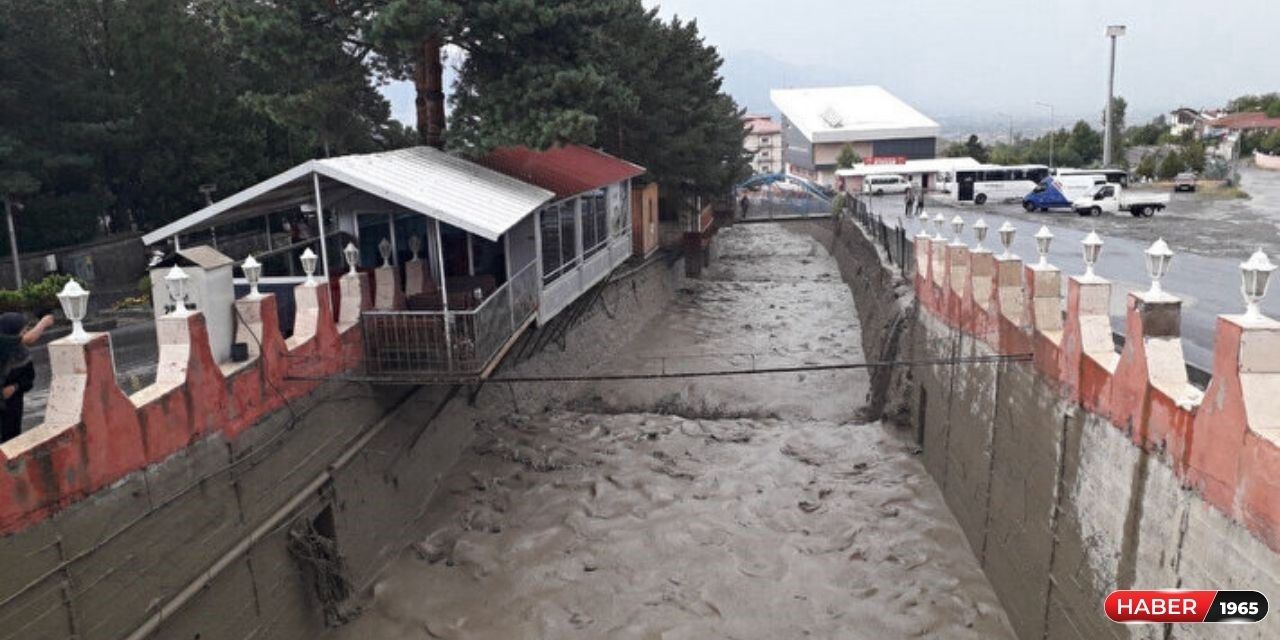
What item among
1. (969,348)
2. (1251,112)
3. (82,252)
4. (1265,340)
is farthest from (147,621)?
(1251,112)

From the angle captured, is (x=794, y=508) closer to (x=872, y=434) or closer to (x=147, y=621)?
(x=872, y=434)

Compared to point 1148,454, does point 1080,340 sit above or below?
above

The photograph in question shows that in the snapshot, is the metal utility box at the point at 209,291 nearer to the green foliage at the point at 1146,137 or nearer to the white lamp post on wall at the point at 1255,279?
the white lamp post on wall at the point at 1255,279

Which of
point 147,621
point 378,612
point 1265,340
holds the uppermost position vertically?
point 1265,340

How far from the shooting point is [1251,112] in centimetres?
8769

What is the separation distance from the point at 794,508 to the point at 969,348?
3.58 metres

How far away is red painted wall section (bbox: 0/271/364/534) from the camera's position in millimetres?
6488

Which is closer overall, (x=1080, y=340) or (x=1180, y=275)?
(x=1080, y=340)

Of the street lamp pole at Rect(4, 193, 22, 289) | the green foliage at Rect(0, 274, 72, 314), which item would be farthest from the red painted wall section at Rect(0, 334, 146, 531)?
the street lamp pole at Rect(4, 193, 22, 289)

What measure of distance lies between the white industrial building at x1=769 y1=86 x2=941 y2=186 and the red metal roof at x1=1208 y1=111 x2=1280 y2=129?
26378 mm

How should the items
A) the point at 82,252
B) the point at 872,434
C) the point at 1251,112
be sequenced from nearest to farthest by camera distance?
1. the point at 872,434
2. the point at 82,252
3. the point at 1251,112

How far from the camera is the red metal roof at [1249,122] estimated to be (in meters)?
75.5

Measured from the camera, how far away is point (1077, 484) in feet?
27.8

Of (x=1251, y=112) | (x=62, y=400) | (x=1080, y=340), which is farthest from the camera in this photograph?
(x=1251, y=112)
